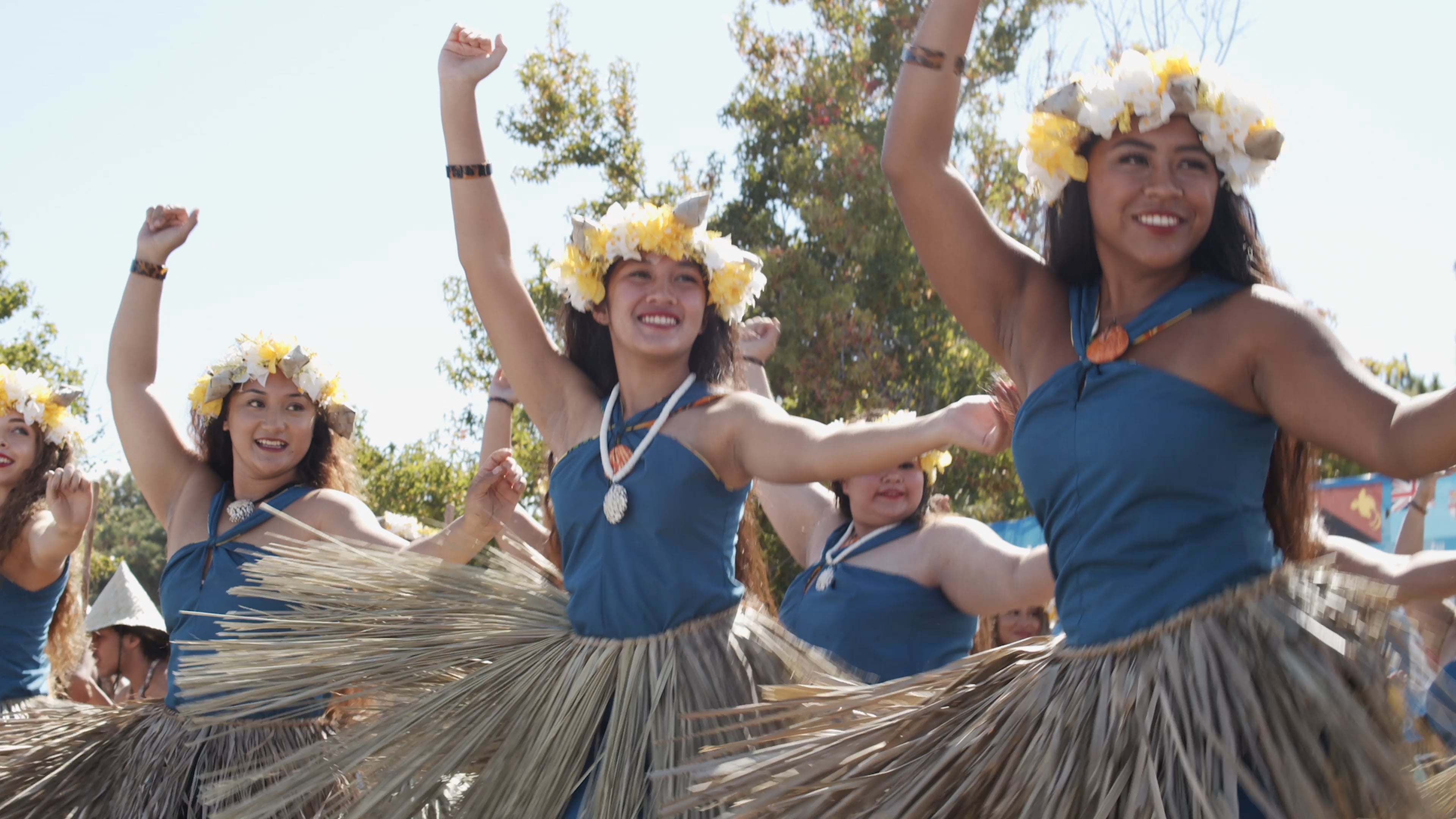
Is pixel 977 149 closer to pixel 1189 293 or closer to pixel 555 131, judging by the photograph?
pixel 555 131

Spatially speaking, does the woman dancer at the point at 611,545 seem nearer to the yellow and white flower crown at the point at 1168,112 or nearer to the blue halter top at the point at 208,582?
the blue halter top at the point at 208,582

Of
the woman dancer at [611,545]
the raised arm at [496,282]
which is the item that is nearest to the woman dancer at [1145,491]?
the woman dancer at [611,545]

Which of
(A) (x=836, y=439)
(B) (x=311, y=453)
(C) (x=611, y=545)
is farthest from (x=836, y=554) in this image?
(B) (x=311, y=453)

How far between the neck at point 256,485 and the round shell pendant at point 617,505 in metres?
1.49

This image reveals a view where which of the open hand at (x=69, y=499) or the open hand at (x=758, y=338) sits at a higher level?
the open hand at (x=758, y=338)

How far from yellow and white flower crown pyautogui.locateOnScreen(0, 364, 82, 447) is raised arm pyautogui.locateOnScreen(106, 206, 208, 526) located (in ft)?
2.57

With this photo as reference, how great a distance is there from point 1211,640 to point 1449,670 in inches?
96.9

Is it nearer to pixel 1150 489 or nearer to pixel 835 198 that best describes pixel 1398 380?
pixel 835 198

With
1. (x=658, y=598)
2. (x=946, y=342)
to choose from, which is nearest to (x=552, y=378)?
(x=658, y=598)

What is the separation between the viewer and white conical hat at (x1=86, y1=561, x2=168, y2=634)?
6.42 m

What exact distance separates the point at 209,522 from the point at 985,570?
2108mm

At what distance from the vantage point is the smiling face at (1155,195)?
2.14 meters

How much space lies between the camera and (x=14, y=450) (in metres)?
4.79

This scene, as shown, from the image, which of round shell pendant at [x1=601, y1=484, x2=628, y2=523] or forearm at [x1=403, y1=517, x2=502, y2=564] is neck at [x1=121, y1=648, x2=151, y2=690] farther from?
round shell pendant at [x1=601, y1=484, x2=628, y2=523]
